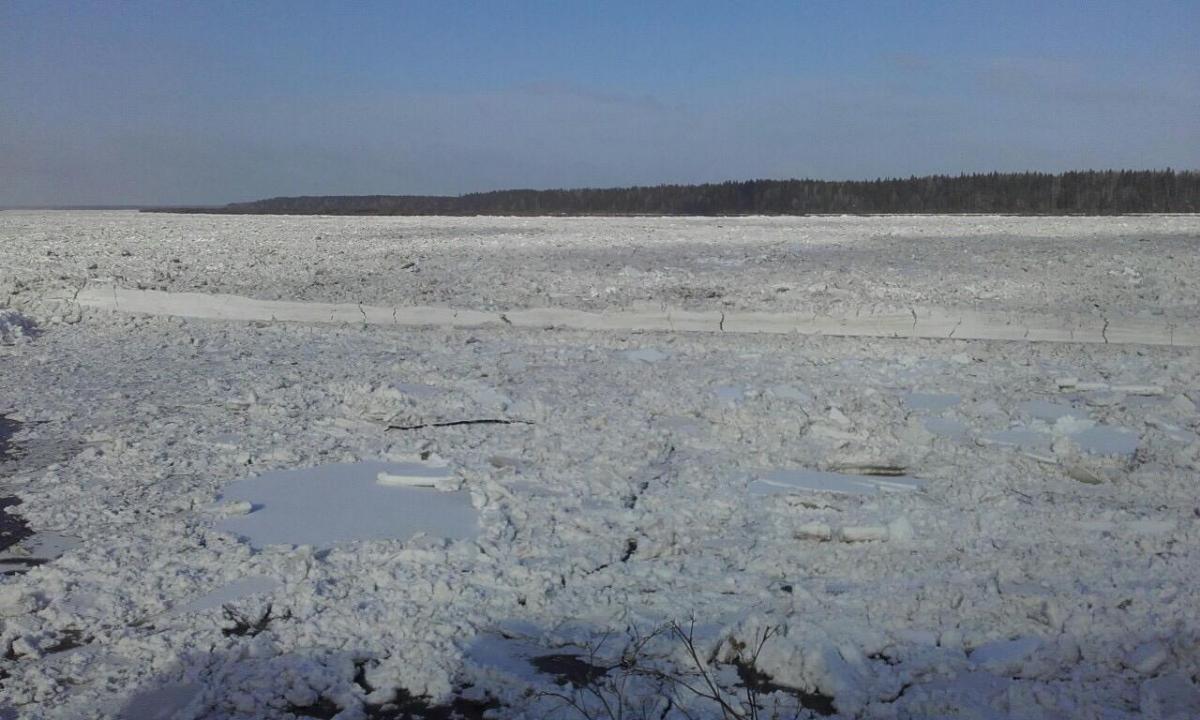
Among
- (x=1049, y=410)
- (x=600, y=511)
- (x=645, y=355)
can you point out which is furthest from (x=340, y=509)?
(x=1049, y=410)

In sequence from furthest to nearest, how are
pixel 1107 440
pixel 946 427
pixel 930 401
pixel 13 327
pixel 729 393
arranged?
pixel 13 327 → pixel 729 393 → pixel 930 401 → pixel 946 427 → pixel 1107 440

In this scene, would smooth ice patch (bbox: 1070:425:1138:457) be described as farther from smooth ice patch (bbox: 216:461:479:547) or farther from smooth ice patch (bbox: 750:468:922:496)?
smooth ice patch (bbox: 216:461:479:547)

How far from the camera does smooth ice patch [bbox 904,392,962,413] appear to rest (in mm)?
8000

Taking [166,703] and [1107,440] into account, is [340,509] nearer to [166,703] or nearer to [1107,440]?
[166,703]

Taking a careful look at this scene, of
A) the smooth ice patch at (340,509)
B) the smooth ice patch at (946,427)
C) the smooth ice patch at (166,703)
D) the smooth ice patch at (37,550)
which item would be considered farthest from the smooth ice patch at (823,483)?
the smooth ice patch at (37,550)

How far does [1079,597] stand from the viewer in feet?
14.3

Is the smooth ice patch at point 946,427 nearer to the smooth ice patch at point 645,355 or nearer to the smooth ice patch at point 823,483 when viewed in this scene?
the smooth ice patch at point 823,483

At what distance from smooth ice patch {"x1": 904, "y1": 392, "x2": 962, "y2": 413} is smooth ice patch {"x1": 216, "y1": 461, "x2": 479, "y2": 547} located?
12.9 feet

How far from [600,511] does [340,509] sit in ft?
4.69

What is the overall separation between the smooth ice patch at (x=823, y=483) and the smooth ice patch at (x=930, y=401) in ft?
5.97

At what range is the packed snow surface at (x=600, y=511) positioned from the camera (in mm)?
3775

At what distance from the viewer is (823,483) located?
6180 millimetres

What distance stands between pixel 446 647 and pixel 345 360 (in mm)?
A: 6227

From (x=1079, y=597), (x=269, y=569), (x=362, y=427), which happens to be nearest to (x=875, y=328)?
(x=362, y=427)
